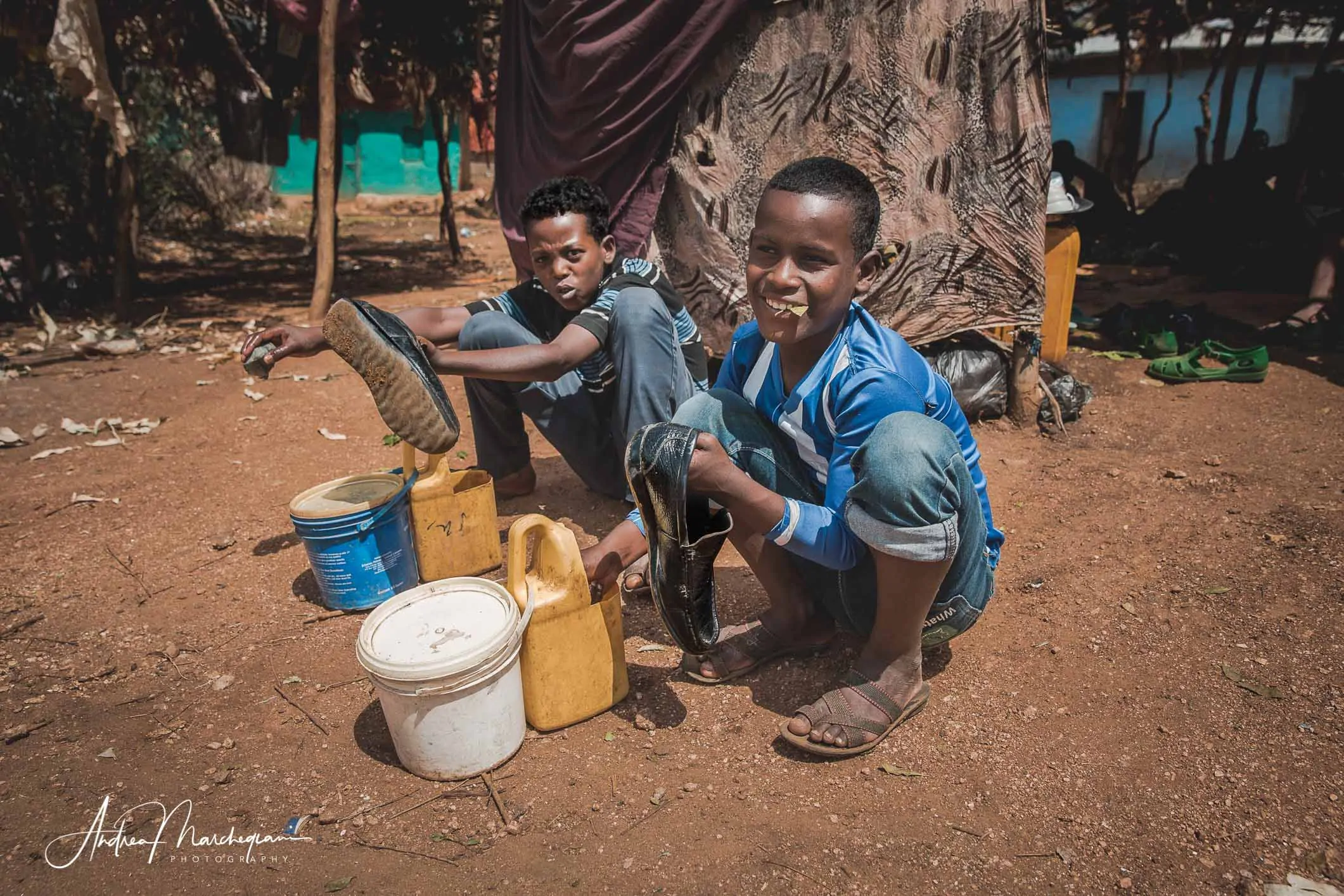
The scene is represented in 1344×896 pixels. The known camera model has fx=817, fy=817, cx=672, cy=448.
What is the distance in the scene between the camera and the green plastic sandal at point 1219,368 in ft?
13.4

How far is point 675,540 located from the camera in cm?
156

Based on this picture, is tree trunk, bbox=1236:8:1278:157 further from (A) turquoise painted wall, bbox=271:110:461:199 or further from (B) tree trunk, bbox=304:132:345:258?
(A) turquoise painted wall, bbox=271:110:461:199

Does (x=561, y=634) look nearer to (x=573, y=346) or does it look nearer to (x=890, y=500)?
(x=890, y=500)

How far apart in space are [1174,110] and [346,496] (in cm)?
1490

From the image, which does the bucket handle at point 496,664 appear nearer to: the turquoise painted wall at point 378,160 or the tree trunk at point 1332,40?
the tree trunk at point 1332,40

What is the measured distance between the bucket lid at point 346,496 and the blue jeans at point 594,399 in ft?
1.49

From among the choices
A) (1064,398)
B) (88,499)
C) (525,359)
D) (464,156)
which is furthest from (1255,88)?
(464,156)

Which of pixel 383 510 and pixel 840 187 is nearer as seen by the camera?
pixel 840 187

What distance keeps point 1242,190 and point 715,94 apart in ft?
19.8

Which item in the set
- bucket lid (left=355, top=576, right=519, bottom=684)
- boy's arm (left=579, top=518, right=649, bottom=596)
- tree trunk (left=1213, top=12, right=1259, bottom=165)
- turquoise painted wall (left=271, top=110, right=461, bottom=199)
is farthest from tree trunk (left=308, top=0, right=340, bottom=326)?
turquoise painted wall (left=271, top=110, right=461, bottom=199)

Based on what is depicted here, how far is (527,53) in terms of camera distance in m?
4.06

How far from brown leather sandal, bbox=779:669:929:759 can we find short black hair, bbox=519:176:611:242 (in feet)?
5.15

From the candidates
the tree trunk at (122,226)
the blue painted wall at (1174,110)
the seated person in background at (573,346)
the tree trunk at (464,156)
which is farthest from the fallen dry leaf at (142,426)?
the blue painted wall at (1174,110)

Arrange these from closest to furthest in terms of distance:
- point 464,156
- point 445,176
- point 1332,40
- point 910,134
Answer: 1. point 910,134
2. point 1332,40
3. point 445,176
4. point 464,156
